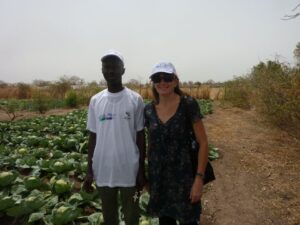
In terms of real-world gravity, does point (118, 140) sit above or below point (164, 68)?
below

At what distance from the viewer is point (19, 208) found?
3.47 meters

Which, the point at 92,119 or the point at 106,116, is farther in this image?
the point at 92,119

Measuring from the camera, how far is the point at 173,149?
2459mm

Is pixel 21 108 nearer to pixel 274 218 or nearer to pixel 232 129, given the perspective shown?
pixel 232 129

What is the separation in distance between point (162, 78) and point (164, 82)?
3cm

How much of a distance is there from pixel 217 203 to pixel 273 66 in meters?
6.37

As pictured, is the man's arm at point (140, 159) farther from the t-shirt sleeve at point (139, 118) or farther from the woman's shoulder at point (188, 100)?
the woman's shoulder at point (188, 100)

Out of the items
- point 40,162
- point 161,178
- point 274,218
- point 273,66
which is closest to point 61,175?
point 40,162

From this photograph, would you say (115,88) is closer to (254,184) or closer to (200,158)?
(200,158)

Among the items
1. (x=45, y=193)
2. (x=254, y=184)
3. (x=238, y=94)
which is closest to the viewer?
(x=45, y=193)

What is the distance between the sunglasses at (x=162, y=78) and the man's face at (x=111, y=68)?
0.97 feet

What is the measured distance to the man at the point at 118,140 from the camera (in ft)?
8.40

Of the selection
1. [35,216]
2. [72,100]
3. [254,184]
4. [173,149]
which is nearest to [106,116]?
[173,149]

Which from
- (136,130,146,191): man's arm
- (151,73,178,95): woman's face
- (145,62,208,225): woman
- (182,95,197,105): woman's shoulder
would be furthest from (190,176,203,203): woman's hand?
(151,73,178,95): woman's face
